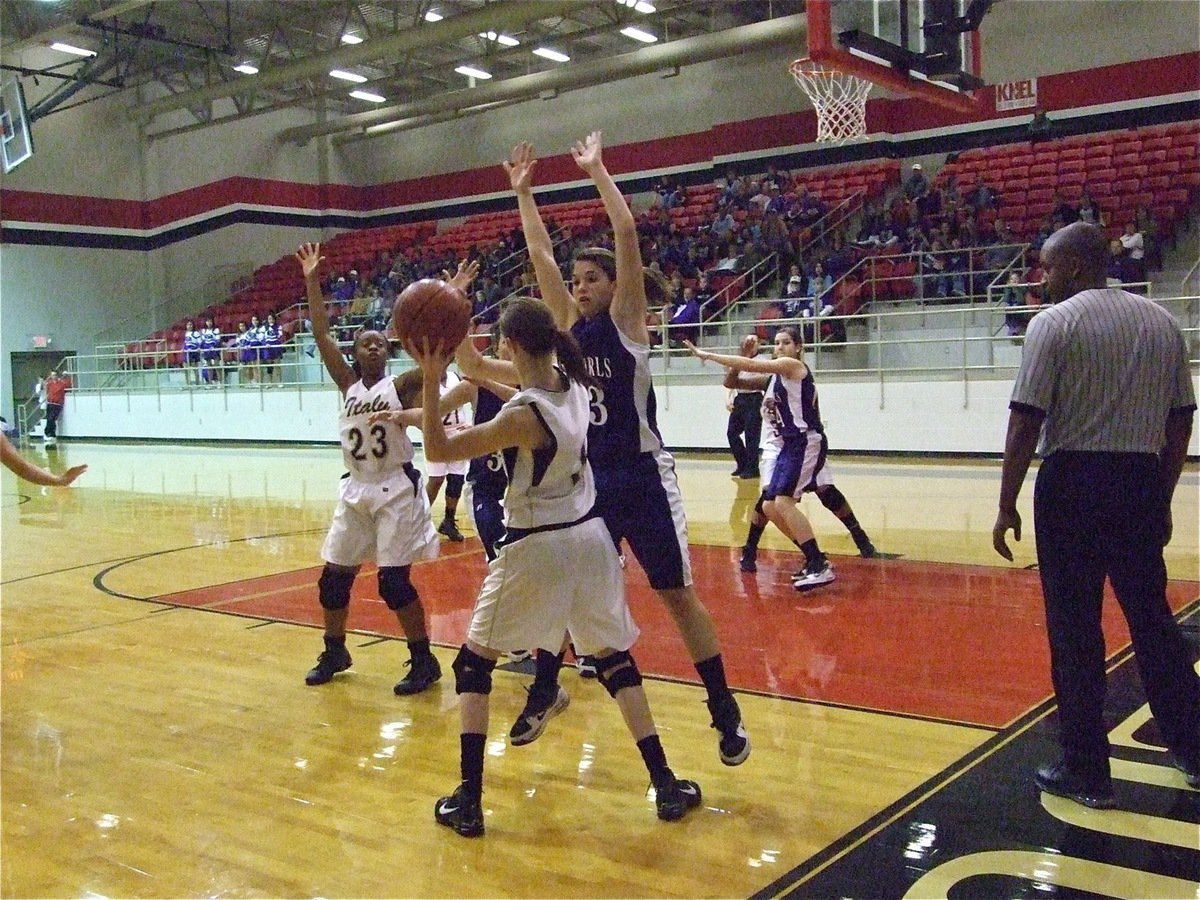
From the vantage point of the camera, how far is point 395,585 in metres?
4.96

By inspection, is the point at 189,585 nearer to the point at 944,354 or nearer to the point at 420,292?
the point at 420,292

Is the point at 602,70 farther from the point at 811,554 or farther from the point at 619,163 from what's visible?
the point at 811,554

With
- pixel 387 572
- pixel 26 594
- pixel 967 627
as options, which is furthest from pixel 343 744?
pixel 26 594

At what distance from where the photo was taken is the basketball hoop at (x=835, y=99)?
1376 centimetres

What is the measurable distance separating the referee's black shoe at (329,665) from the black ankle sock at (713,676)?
201cm

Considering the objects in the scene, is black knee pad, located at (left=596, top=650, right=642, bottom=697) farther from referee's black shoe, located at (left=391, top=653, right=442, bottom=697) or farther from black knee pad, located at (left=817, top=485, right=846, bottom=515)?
black knee pad, located at (left=817, top=485, right=846, bottom=515)

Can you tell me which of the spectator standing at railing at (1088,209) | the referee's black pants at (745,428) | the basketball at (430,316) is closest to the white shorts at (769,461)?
the basketball at (430,316)

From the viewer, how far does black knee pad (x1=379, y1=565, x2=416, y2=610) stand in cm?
495

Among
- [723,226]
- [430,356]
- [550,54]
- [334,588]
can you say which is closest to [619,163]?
[550,54]

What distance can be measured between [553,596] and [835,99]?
12.3 m

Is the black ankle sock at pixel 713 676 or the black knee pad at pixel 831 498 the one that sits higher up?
the black knee pad at pixel 831 498

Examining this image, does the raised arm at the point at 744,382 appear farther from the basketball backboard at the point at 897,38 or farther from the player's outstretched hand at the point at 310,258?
the player's outstretched hand at the point at 310,258

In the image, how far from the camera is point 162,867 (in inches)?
124

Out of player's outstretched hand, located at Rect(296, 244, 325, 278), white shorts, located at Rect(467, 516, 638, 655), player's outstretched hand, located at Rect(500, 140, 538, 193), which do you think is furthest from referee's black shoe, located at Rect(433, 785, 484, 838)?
player's outstretched hand, located at Rect(296, 244, 325, 278)
